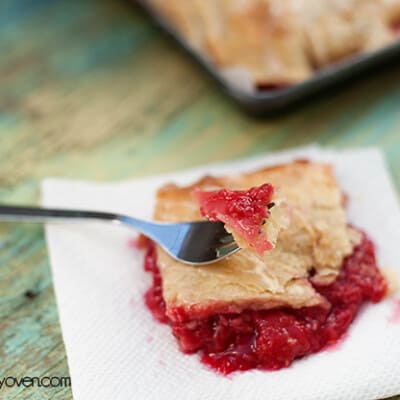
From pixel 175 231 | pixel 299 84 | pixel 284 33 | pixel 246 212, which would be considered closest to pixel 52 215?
pixel 175 231

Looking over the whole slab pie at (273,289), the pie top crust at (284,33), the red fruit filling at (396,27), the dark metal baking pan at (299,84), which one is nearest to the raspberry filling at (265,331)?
the whole slab pie at (273,289)

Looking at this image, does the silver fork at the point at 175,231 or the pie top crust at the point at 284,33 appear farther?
the pie top crust at the point at 284,33

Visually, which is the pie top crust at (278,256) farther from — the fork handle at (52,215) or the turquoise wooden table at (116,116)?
the turquoise wooden table at (116,116)

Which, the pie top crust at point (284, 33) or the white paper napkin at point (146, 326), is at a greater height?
the pie top crust at point (284, 33)

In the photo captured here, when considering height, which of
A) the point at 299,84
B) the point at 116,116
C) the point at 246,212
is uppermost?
the point at 246,212

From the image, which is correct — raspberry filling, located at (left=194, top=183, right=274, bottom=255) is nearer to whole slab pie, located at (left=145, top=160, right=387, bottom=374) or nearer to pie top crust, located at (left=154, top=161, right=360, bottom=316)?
whole slab pie, located at (left=145, top=160, right=387, bottom=374)

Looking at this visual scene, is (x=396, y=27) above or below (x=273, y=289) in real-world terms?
above

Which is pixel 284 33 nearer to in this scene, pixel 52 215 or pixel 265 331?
pixel 52 215
